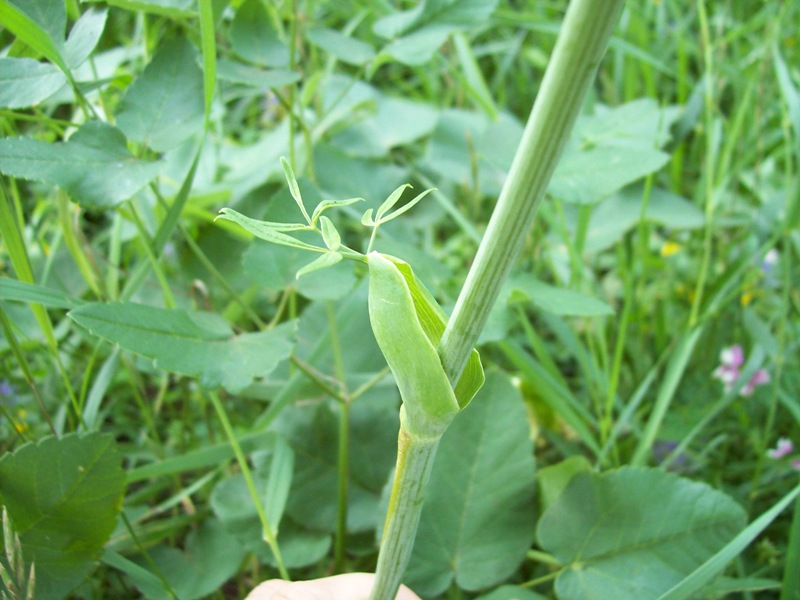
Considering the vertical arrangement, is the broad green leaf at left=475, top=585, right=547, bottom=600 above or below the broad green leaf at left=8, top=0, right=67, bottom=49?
below

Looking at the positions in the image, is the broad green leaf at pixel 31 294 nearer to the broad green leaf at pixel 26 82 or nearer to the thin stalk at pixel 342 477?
the broad green leaf at pixel 26 82

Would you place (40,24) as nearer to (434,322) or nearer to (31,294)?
(31,294)

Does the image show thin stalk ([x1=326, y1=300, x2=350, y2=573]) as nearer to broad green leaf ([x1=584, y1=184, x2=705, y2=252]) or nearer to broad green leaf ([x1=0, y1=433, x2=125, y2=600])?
broad green leaf ([x1=0, y1=433, x2=125, y2=600])

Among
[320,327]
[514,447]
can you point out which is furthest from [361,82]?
[514,447]

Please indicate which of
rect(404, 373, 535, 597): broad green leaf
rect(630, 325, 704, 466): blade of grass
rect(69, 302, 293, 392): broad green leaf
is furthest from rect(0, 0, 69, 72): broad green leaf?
rect(630, 325, 704, 466): blade of grass

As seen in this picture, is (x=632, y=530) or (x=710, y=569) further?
(x=632, y=530)

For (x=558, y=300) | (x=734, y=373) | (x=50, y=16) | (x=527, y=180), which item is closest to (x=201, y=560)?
(x=558, y=300)
